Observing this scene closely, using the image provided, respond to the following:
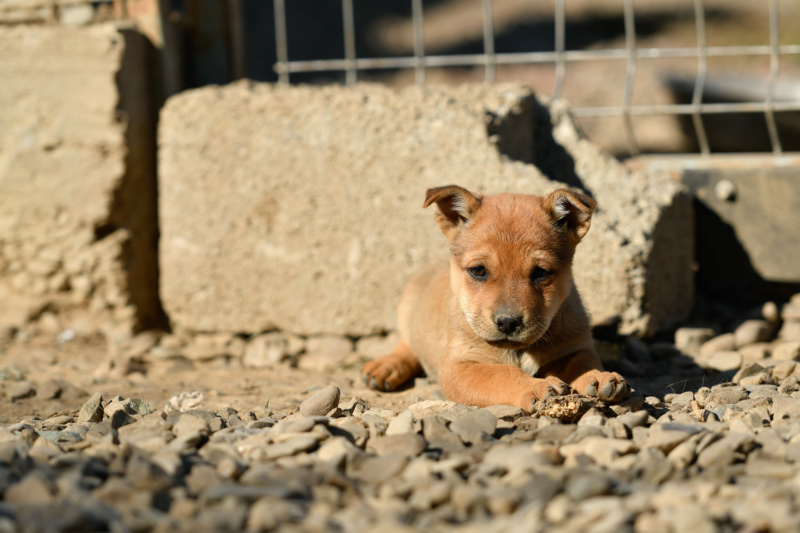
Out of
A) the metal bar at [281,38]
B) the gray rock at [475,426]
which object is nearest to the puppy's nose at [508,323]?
the gray rock at [475,426]

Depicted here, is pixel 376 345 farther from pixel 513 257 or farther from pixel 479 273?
pixel 513 257

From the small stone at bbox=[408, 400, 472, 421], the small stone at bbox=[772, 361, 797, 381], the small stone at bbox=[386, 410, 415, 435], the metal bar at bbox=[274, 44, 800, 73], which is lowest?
the small stone at bbox=[772, 361, 797, 381]

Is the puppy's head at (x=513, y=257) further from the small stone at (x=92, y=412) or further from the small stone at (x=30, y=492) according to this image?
the small stone at (x=30, y=492)

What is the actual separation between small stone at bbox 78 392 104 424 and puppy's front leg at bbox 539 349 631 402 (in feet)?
7.59

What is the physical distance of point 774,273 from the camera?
20.1ft

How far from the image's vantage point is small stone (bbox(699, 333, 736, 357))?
5.23 m

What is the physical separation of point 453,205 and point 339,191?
1422mm

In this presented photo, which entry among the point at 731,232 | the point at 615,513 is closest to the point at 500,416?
the point at 615,513

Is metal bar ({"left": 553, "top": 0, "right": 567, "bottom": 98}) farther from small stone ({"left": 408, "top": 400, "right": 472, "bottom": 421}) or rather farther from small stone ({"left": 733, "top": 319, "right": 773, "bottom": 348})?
small stone ({"left": 408, "top": 400, "right": 472, "bottom": 421})

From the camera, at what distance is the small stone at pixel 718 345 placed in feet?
17.2

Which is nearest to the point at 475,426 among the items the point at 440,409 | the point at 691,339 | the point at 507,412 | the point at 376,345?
the point at 507,412

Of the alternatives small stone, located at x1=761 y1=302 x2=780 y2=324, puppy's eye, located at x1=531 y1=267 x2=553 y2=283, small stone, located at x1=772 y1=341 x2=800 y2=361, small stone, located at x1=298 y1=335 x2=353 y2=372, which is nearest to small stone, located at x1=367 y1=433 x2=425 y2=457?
puppy's eye, located at x1=531 y1=267 x2=553 y2=283

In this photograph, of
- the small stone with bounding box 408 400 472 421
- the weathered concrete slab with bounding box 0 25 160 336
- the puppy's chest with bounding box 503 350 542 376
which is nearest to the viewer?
the small stone with bounding box 408 400 472 421

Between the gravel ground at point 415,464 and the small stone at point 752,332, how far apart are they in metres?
0.92
